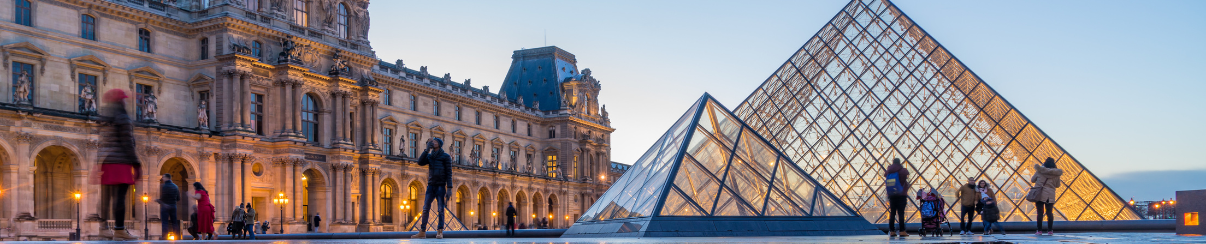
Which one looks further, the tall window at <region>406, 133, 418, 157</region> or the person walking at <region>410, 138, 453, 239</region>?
the tall window at <region>406, 133, 418, 157</region>

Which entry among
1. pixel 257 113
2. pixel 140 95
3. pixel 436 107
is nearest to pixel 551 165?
pixel 436 107

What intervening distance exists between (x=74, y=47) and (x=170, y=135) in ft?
12.2

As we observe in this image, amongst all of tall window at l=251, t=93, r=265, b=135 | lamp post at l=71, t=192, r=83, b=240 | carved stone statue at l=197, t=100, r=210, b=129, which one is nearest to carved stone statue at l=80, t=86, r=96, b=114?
lamp post at l=71, t=192, r=83, b=240

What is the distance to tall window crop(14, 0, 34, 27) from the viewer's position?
30.0 m

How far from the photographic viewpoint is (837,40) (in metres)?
37.3

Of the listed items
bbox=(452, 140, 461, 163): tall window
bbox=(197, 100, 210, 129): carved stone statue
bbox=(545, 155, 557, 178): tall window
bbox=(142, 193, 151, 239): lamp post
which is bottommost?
bbox=(142, 193, 151, 239): lamp post

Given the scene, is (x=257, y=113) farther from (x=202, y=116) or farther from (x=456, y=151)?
(x=456, y=151)

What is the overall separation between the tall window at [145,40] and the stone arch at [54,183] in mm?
4358

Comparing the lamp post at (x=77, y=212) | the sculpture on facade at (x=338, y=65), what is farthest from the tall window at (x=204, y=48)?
the lamp post at (x=77, y=212)

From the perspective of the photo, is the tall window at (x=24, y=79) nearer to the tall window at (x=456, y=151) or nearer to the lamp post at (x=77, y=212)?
the lamp post at (x=77, y=212)

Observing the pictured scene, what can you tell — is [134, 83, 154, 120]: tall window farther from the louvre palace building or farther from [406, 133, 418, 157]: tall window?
[406, 133, 418, 157]: tall window

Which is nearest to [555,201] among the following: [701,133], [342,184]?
[342,184]

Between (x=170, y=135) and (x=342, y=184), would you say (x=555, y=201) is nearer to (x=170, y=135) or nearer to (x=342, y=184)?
(x=342, y=184)

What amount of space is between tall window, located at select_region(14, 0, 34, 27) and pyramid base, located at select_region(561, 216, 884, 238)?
72.9 ft
